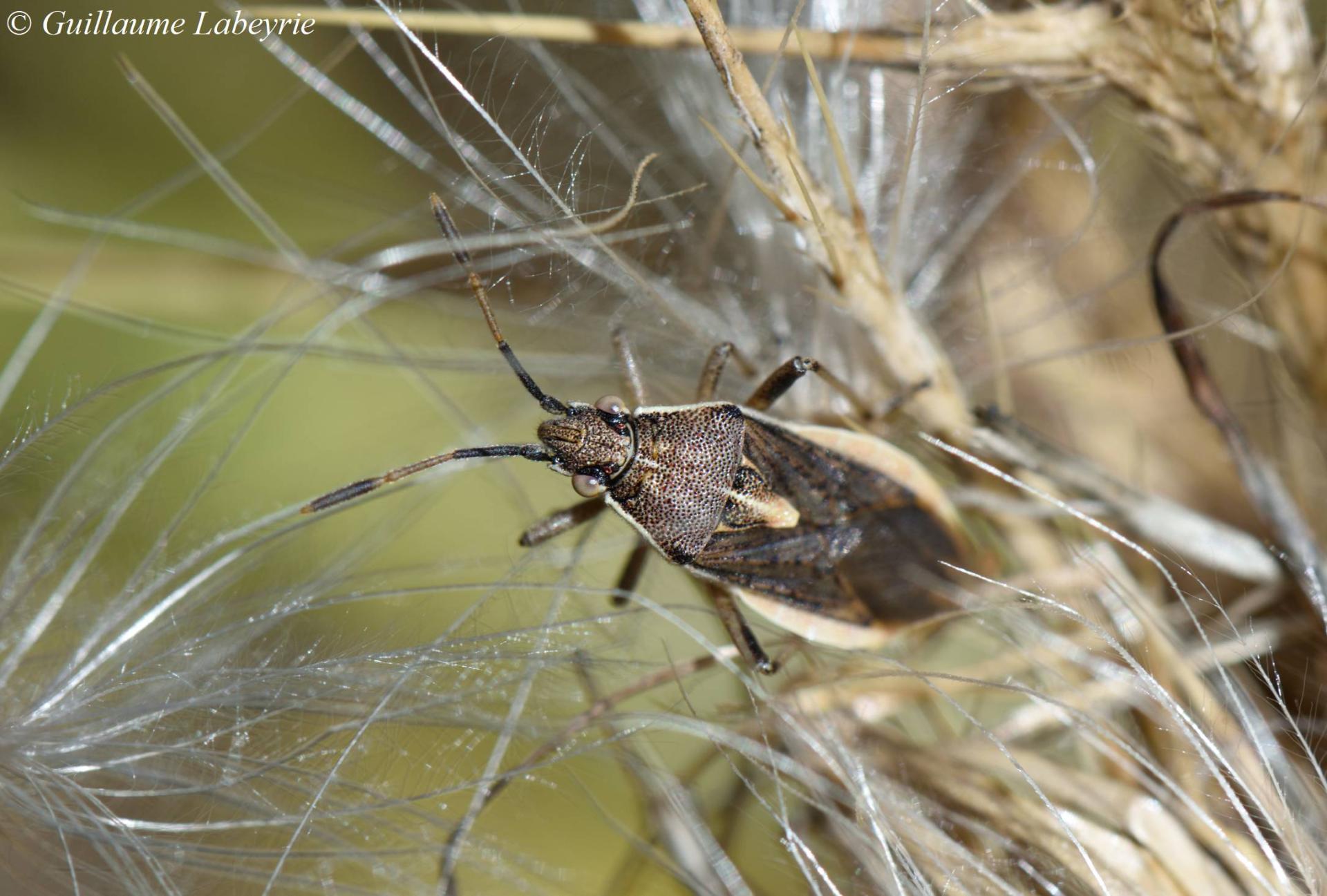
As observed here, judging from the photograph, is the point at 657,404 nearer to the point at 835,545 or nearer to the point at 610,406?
the point at 610,406

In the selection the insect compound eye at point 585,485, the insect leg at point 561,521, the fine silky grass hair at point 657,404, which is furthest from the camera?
the insect leg at point 561,521

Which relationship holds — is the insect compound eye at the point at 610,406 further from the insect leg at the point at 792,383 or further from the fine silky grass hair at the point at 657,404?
the insect leg at the point at 792,383

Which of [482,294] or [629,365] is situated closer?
[482,294]

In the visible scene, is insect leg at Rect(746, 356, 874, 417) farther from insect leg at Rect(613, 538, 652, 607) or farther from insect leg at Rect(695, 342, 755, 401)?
insect leg at Rect(613, 538, 652, 607)

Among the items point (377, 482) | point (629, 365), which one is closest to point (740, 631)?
point (629, 365)

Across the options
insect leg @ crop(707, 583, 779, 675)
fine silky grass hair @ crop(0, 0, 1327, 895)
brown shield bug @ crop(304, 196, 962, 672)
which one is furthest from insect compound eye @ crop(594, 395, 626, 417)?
insect leg @ crop(707, 583, 779, 675)

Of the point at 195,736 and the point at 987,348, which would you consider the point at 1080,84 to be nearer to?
the point at 987,348

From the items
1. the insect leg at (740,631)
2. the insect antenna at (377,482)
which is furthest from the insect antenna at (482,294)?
the insect leg at (740,631)
